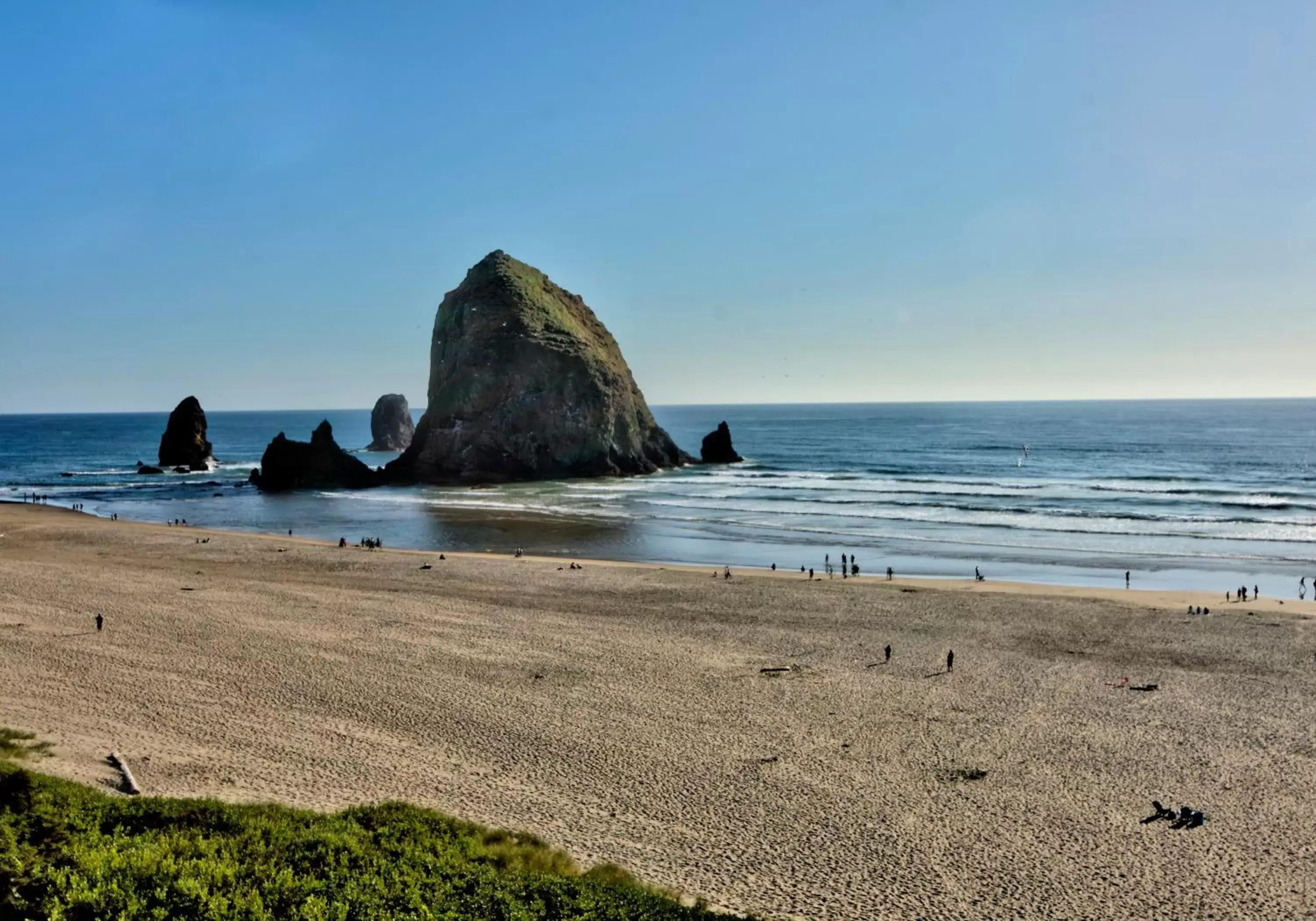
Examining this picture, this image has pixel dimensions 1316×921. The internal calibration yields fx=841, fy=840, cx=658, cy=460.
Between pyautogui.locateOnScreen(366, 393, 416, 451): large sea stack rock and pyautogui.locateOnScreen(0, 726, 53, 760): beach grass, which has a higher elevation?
pyautogui.locateOnScreen(366, 393, 416, 451): large sea stack rock

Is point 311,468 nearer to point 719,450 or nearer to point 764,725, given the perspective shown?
point 719,450

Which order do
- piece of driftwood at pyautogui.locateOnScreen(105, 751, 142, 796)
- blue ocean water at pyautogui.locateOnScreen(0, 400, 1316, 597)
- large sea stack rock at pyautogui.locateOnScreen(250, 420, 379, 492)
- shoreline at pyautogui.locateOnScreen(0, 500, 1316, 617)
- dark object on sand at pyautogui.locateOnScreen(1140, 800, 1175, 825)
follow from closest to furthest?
piece of driftwood at pyautogui.locateOnScreen(105, 751, 142, 796)
dark object on sand at pyautogui.locateOnScreen(1140, 800, 1175, 825)
shoreline at pyautogui.locateOnScreen(0, 500, 1316, 617)
blue ocean water at pyautogui.locateOnScreen(0, 400, 1316, 597)
large sea stack rock at pyautogui.locateOnScreen(250, 420, 379, 492)

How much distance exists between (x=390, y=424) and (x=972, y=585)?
11867 centimetres

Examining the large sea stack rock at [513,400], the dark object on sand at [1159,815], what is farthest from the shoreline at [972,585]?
the large sea stack rock at [513,400]

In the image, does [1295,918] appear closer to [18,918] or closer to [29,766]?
[18,918]

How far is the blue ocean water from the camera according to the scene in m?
43.2

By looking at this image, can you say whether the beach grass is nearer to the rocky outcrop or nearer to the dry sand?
the dry sand

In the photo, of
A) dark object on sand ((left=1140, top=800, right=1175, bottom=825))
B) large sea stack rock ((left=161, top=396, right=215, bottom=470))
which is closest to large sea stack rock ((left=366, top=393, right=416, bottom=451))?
large sea stack rock ((left=161, top=396, right=215, bottom=470))

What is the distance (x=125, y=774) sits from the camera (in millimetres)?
15172

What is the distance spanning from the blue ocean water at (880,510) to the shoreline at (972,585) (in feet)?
4.35

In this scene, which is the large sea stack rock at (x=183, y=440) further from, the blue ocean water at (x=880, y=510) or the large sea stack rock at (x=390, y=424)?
the large sea stack rock at (x=390, y=424)

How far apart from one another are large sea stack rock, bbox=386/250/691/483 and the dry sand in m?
49.3

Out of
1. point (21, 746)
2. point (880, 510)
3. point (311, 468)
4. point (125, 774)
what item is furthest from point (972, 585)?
point (311, 468)

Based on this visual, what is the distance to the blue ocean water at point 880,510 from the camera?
43.2 metres
